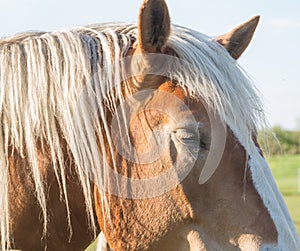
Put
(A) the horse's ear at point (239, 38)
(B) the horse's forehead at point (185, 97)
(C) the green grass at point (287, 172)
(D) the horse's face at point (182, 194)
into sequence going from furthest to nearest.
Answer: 1. (C) the green grass at point (287, 172)
2. (A) the horse's ear at point (239, 38)
3. (B) the horse's forehead at point (185, 97)
4. (D) the horse's face at point (182, 194)

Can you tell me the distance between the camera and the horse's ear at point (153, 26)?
216 cm

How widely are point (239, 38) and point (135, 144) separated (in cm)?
81

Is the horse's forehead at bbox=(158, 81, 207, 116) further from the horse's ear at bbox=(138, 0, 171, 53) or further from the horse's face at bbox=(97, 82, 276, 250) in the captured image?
the horse's ear at bbox=(138, 0, 171, 53)

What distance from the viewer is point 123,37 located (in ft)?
7.99

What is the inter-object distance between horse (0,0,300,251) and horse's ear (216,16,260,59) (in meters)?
0.28

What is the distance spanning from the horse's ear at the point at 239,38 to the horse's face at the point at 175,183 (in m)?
0.48

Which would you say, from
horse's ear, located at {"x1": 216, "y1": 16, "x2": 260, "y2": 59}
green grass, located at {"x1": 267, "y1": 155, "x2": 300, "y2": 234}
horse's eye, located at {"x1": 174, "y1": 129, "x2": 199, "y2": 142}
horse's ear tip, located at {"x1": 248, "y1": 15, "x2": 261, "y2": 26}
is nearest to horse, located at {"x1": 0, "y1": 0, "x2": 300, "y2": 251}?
horse's eye, located at {"x1": 174, "y1": 129, "x2": 199, "y2": 142}

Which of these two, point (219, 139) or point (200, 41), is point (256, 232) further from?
point (200, 41)

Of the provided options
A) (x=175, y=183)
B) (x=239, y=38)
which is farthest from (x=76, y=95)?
(x=239, y=38)

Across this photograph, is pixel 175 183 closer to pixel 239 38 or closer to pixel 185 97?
pixel 185 97

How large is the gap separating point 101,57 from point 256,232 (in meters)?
0.94

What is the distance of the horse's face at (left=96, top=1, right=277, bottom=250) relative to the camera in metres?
2.12

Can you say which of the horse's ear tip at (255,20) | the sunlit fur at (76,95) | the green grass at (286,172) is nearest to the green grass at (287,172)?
the green grass at (286,172)

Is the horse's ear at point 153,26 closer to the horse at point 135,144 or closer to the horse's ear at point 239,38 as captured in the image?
the horse at point 135,144
